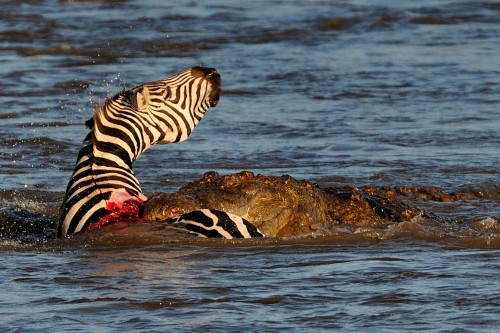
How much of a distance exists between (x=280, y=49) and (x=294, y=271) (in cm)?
1063

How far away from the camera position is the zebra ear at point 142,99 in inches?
306

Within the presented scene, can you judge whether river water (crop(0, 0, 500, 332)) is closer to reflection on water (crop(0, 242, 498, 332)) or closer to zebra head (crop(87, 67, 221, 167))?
reflection on water (crop(0, 242, 498, 332))

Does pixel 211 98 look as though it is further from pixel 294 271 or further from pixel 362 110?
pixel 362 110

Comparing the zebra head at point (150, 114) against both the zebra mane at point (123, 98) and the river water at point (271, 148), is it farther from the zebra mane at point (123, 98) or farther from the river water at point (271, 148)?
the river water at point (271, 148)

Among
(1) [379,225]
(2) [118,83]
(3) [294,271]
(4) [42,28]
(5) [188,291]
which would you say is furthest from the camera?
(4) [42,28]

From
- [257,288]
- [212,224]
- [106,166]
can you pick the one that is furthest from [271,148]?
[257,288]

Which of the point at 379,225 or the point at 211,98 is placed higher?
the point at 211,98

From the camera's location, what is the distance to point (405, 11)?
66.5ft

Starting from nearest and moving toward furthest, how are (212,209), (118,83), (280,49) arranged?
(212,209), (118,83), (280,49)

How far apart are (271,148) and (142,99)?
12.7 feet

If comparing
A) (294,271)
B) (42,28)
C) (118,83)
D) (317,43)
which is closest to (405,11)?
(317,43)

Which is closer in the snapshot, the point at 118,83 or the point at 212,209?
the point at 212,209

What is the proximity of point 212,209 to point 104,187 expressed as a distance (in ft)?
2.10

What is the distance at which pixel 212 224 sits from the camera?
7.30 m
